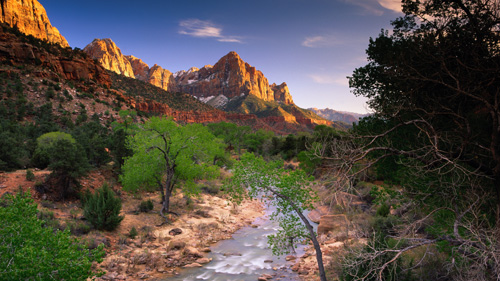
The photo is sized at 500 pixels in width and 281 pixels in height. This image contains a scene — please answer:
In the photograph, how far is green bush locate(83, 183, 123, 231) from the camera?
49.0 ft

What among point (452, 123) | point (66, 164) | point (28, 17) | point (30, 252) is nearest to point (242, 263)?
point (30, 252)

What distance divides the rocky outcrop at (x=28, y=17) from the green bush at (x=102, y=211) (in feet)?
212

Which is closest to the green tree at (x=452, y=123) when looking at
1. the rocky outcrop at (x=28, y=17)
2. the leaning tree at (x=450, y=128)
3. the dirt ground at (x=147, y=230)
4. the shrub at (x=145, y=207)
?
the leaning tree at (x=450, y=128)

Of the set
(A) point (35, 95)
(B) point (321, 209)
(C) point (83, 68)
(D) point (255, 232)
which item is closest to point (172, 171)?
(D) point (255, 232)

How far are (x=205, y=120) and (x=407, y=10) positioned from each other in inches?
3743

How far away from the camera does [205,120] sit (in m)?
102

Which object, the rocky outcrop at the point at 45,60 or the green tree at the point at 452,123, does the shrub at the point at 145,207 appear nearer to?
the green tree at the point at 452,123

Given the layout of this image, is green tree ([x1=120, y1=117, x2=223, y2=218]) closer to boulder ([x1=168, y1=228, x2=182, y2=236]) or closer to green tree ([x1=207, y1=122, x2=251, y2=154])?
boulder ([x1=168, y1=228, x2=182, y2=236])

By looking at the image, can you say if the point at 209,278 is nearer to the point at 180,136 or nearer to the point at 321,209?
the point at 180,136

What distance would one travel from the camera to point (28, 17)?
76.4 metres

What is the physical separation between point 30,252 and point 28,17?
98.5 metres

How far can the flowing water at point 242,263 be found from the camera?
12.5 metres

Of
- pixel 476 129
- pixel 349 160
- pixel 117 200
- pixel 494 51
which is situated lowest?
pixel 117 200

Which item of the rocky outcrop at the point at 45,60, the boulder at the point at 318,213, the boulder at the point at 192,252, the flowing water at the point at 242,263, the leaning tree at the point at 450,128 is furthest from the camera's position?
the rocky outcrop at the point at 45,60
